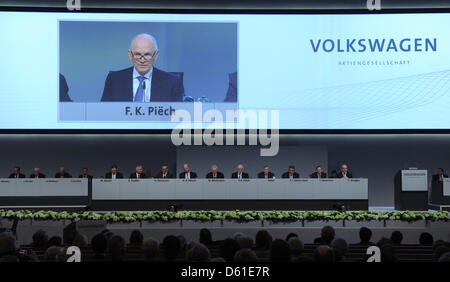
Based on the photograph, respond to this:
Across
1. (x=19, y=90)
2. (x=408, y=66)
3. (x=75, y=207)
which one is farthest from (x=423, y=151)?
(x=19, y=90)

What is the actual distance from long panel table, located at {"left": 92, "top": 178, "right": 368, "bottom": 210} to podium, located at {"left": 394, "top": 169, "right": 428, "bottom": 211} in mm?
1190

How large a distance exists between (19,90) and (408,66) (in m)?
10.6

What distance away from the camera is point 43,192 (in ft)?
42.8

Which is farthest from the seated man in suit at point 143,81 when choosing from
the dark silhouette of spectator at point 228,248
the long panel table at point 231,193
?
the dark silhouette of spectator at point 228,248

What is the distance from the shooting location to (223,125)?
48.7ft

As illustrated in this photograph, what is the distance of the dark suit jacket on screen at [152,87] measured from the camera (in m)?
14.9

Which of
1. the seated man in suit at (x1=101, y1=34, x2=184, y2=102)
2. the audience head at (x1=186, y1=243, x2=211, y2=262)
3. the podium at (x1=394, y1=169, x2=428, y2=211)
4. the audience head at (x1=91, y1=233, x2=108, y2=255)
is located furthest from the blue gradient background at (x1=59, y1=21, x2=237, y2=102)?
the audience head at (x1=186, y1=243, x2=211, y2=262)

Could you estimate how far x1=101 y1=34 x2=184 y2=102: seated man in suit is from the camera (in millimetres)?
14891

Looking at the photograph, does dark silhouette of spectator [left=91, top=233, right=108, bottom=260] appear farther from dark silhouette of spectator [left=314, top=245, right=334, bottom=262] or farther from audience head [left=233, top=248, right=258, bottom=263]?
dark silhouette of spectator [left=314, top=245, right=334, bottom=262]

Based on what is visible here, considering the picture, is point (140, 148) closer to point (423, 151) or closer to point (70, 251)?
point (423, 151)

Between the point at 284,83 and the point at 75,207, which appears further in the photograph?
the point at 284,83

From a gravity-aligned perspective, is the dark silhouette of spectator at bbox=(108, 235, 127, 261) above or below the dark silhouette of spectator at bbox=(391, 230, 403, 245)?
above

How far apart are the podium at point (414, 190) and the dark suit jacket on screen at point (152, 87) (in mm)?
6211

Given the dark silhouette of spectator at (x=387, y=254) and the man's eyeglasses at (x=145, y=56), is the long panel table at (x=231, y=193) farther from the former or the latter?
the dark silhouette of spectator at (x=387, y=254)
